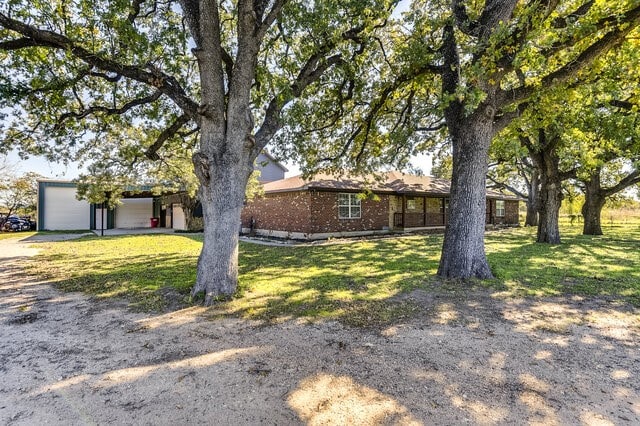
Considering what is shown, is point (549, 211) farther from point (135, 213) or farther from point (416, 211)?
point (135, 213)

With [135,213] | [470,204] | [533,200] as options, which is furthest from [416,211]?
[135,213]

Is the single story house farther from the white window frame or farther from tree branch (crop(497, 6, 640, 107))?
tree branch (crop(497, 6, 640, 107))

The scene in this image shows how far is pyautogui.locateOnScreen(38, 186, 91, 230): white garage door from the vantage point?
24.0 metres

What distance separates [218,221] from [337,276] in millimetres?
3310

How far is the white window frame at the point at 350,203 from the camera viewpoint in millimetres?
17359

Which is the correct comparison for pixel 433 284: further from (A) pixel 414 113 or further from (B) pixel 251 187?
(B) pixel 251 187

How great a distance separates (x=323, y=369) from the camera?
3371mm

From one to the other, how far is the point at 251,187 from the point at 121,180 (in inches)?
236

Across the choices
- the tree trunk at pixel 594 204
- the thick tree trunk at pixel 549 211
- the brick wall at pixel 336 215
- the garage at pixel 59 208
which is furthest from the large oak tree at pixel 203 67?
the garage at pixel 59 208

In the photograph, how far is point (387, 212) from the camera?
771 inches

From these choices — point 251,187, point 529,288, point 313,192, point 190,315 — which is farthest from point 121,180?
point 529,288

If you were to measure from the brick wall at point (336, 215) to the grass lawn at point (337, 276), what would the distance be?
393cm

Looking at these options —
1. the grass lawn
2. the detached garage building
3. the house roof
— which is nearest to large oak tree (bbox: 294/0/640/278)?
the grass lawn

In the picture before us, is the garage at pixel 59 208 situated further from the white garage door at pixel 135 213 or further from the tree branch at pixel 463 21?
the tree branch at pixel 463 21
